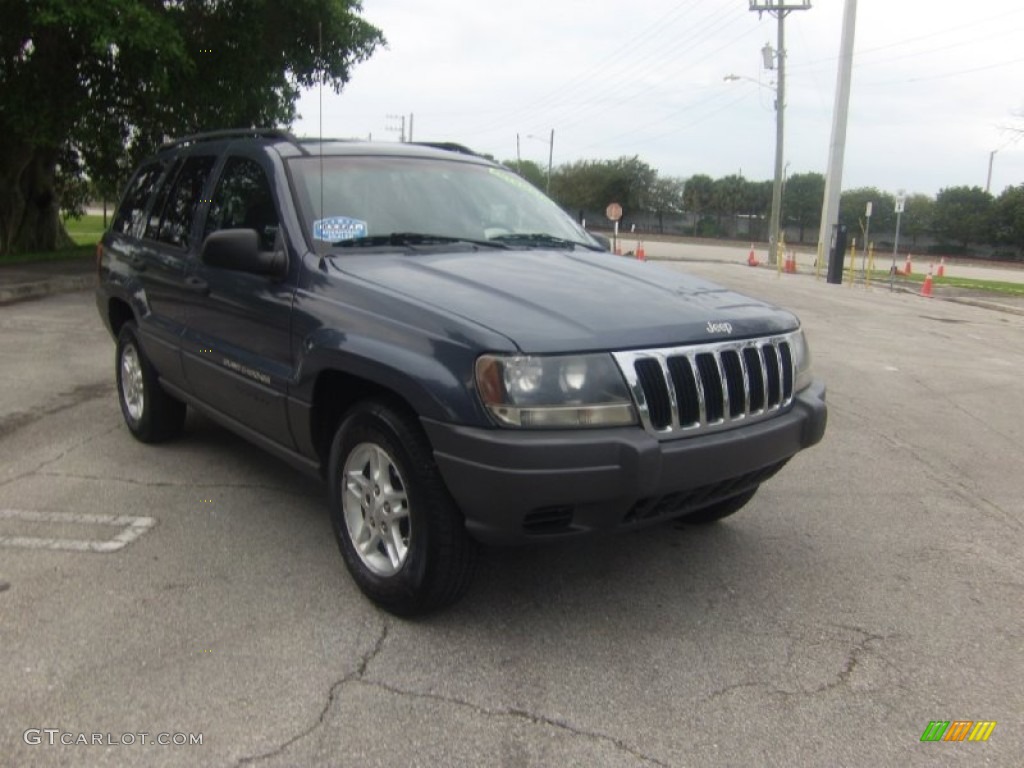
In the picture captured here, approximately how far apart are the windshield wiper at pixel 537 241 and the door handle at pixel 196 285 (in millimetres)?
1487

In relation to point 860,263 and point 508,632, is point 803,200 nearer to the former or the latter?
point 860,263

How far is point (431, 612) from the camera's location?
10.9ft

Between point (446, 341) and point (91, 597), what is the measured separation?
1818mm

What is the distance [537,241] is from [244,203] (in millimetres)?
1465

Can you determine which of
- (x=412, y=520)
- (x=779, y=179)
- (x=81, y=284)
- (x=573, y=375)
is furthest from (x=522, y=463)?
(x=779, y=179)

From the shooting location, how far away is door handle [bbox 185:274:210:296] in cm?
444

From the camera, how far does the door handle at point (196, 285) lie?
4441 millimetres

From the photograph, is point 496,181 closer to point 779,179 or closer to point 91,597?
point 91,597

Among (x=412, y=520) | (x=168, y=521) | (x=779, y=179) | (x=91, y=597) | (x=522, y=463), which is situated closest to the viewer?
(x=522, y=463)

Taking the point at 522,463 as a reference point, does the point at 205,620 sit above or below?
below

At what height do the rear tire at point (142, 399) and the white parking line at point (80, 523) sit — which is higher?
the rear tire at point (142, 399)

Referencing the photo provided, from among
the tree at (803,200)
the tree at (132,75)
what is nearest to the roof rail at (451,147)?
the tree at (132,75)

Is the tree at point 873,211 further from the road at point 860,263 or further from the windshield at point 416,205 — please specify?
the windshield at point 416,205

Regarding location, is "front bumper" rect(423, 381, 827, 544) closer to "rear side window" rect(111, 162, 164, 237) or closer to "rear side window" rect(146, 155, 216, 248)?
"rear side window" rect(146, 155, 216, 248)
